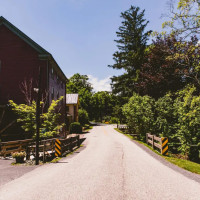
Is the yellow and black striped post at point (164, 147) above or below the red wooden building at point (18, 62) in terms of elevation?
below

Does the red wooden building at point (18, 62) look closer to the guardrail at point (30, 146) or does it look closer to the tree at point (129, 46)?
the guardrail at point (30, 146)

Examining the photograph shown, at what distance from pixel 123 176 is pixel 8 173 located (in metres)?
5.97

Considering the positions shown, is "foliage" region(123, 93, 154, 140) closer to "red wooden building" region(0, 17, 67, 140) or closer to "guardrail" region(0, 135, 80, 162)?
"guardrail" region(0, 135, 80, 162)

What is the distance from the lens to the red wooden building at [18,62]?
60.2ft

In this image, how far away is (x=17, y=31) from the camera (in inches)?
730

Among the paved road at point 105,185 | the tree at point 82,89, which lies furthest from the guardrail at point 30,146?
the tree at point 82,89

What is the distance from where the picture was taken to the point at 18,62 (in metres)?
18.7

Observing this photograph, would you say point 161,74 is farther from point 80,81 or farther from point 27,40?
point 80,81

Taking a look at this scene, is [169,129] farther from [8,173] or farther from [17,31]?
[17,31]

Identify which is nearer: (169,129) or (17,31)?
(169,129)

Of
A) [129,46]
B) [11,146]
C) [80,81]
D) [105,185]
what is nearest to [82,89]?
[80,81]

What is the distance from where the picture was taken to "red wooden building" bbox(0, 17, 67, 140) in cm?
1834

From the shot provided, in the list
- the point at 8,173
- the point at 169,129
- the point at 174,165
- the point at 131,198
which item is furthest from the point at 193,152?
the point at 8,173

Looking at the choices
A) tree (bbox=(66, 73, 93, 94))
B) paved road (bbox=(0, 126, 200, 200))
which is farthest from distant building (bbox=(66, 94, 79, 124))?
paved road (bbox=(0, 126, 200, 200))
